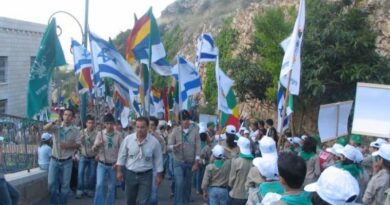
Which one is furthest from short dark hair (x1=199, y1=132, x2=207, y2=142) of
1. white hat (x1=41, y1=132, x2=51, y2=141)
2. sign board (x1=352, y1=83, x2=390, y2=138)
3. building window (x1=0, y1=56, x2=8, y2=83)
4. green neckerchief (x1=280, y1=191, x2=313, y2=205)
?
building window (x1=0, y1=56, x2=8, y2=83)

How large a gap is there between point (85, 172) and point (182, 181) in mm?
2543

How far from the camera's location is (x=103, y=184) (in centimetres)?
1088

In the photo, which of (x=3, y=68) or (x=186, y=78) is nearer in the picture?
(x=186, y=78)

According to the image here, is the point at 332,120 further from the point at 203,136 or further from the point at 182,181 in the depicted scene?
the point at 203,136

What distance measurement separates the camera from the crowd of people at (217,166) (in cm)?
473

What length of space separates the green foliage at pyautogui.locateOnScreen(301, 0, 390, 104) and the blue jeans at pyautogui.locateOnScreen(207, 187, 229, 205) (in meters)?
12.0

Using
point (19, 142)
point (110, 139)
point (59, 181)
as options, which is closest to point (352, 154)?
point (110, 139)

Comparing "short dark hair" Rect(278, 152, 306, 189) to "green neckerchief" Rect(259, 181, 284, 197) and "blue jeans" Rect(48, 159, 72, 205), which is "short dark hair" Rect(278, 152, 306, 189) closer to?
"green neckerchief" Rect(259, 181, 284, 197)

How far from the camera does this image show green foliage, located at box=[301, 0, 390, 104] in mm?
20175

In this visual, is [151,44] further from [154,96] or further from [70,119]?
[154,96]

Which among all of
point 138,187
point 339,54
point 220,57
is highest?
point 220,57

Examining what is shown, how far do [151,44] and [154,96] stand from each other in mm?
7355

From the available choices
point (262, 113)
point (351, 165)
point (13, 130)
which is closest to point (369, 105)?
point (351, 165)

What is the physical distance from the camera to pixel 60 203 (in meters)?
11.0
